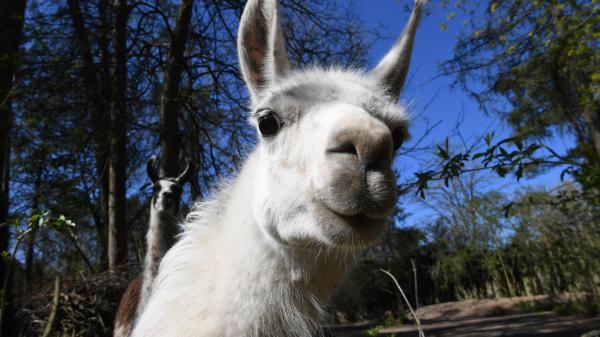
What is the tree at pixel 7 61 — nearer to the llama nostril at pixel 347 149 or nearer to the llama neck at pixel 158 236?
the llama neck at pixel 158 236

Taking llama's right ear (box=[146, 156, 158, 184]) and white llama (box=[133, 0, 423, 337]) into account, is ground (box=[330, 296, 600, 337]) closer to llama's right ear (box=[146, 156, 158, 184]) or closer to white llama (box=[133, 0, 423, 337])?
llama's right ear (box=[146, 156, 158, 184])

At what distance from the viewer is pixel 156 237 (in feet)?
18.6

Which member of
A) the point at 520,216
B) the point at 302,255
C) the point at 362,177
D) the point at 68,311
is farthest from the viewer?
the point at 520,216

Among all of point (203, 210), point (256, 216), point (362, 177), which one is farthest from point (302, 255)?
point (203, 210)

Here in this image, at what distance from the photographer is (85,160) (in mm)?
7973

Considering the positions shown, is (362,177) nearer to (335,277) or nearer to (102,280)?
(335,277)

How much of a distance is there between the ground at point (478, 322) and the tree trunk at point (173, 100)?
4.33 metres

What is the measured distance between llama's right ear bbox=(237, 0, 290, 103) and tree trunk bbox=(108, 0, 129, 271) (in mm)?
5812

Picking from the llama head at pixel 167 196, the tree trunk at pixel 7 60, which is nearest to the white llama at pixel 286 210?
the llama head at pixel 167 196

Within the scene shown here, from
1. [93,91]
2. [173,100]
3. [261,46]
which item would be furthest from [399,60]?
[93,91]

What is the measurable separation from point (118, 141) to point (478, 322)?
8.08 metres

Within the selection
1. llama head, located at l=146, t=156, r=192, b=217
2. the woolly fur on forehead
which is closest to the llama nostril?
the woolly fur on forehead

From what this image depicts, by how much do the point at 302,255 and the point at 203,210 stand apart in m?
0.95

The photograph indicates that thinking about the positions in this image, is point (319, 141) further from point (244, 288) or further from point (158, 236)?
point (158, 236)
